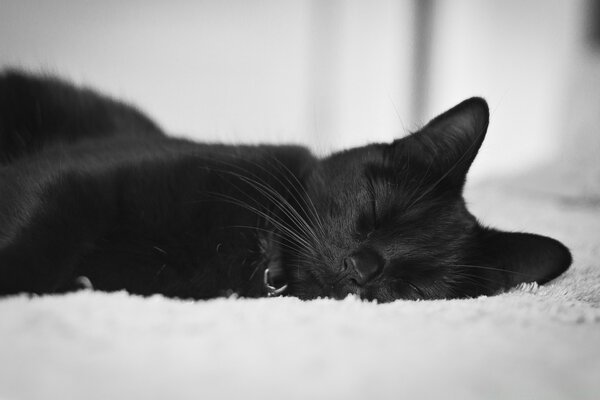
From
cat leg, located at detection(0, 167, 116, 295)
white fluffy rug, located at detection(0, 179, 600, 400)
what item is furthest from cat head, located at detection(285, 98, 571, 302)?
cat leg, located at detection(0, 167, 116, 295)

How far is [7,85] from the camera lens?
1276 millimetres

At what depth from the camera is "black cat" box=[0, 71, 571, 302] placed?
81 centimetres

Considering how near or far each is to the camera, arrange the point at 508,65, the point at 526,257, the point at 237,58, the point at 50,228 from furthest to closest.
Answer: the point at 508,65
the point at 237,58
the point at 526,257
the point at 50,228

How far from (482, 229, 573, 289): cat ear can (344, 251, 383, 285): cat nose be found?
24 cm

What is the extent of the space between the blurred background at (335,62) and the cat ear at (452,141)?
1.31 m

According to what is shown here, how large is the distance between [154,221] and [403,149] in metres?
0.53

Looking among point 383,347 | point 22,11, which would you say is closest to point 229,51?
point 22,11

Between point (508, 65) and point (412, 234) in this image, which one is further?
point (508, 65)

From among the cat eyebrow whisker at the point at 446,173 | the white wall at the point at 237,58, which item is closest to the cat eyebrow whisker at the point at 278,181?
the cat eyebrow whisker at the point at 446,173

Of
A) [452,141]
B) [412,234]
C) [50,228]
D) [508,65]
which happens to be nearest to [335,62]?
[508,65]

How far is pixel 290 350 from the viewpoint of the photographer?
49 cm

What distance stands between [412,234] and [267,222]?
0.28 m

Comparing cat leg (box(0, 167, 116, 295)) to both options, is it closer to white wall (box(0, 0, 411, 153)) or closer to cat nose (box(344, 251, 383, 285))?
cat nose (box(344, 251, 383, 285))

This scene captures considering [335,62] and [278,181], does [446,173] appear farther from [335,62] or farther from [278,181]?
[335,62]
